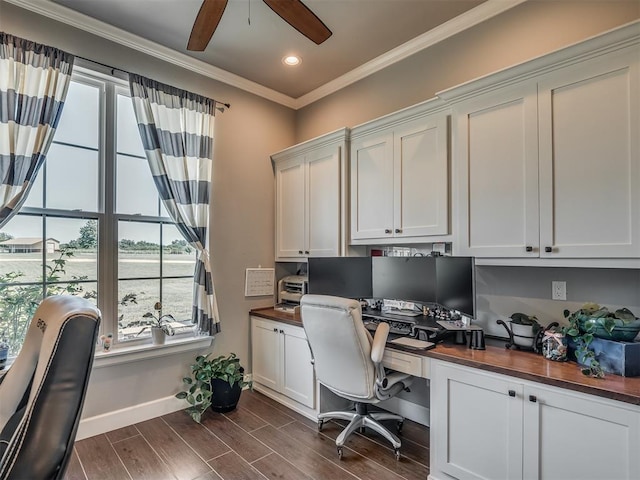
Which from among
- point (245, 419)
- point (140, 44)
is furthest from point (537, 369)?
point (140, 44)

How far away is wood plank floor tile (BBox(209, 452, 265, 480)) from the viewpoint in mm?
2114

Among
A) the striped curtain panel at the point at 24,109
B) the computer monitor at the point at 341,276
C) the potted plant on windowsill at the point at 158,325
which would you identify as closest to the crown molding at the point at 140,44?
the striped curtain panel at the point at 24,109

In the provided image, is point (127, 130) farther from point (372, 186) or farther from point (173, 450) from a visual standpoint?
point (173, 450)

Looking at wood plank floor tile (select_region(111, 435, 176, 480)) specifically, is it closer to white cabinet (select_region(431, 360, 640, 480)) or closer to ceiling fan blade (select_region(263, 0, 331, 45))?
white cabinet (select_region(431, 360, 640, 480))

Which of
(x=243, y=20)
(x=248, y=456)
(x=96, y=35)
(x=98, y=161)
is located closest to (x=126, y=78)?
(x=96, y=35)

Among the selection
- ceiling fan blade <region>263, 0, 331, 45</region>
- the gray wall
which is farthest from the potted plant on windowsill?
ceiling fan blade <region>263, 0, 331, 45</region>

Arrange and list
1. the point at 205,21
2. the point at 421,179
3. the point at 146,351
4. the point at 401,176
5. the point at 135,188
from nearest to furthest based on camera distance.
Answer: the point at 205,21 → the point at 421,179 → the point at 401,176 → the point at 146,351 → the point at 135,188

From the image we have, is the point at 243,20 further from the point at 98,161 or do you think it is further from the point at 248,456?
the point at 248,456

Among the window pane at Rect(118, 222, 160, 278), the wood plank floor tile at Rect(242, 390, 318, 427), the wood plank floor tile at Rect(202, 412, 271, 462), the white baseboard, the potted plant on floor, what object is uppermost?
the window pane at Rect(118, 222, 160, 278)

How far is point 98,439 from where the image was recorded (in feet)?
8.28

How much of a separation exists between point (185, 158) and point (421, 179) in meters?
1.94

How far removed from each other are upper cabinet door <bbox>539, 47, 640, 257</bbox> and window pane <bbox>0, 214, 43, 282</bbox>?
318cm

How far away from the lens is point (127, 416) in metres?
2.72

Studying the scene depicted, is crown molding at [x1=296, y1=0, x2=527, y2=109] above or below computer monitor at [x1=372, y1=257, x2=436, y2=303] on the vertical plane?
above
